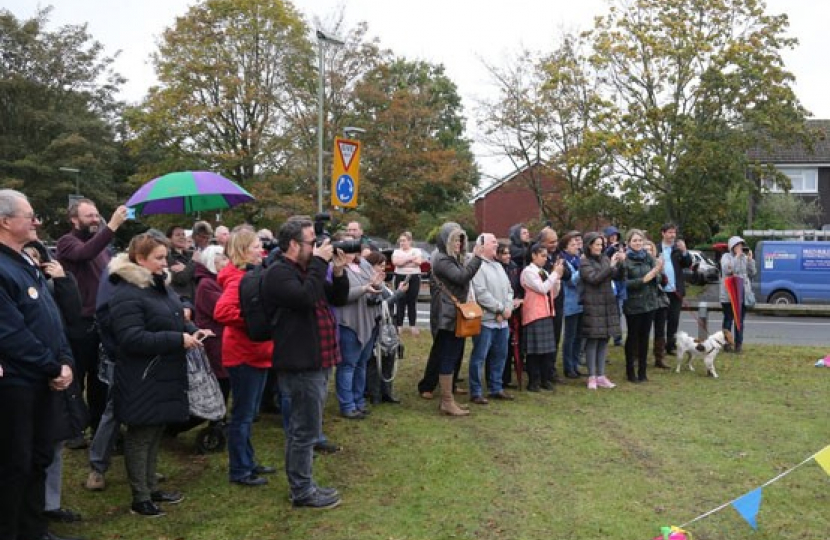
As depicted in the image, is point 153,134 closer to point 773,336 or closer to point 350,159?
point 350,159

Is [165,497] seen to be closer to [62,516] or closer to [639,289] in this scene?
[62,516]

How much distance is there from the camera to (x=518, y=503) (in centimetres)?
504

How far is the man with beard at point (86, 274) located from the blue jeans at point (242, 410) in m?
1.43

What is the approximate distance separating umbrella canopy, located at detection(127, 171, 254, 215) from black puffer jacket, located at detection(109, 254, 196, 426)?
7.40ft

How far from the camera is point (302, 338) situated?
4.72 meters

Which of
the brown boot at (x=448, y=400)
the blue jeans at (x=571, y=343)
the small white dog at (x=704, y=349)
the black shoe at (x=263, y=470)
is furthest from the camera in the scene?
the small white dog at (x=704, y=349)

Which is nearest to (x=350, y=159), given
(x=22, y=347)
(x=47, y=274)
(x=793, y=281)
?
(x=47, y=274)

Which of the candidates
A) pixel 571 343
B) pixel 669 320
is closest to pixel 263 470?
pixel 571 343

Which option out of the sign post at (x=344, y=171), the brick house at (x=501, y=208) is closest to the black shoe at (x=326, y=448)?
the sign post at (x=344, y=171)

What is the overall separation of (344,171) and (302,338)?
7.62m

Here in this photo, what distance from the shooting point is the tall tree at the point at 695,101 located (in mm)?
23328

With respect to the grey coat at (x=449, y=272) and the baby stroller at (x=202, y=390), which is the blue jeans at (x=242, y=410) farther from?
the grey coat at (x=449, y=272)

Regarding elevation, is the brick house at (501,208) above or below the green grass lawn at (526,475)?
above

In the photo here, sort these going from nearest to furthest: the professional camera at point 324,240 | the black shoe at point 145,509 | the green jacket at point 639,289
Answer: the black shoe at point 145,509
the professional camera at point 324,240
the green jacket at point 639,289
